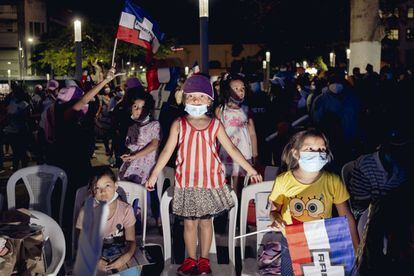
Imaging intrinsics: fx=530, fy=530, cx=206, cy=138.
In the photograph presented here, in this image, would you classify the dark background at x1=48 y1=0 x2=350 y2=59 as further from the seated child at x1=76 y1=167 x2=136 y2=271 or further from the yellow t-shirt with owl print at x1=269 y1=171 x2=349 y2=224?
the yellow t-shirt with owl print at x1=269 y1=171 x2=349 y2=224

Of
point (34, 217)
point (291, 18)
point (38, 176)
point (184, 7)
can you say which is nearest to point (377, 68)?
point (38, 176)

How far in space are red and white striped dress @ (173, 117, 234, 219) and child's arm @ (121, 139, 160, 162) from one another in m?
1.07

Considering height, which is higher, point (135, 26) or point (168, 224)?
point (135, 26)

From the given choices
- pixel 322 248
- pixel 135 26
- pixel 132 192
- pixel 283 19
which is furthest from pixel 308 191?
pixel 283 19

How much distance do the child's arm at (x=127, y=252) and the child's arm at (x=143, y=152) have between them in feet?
4.55

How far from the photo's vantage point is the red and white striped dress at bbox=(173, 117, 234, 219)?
4.66m

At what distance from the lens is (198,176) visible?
15.3 feet

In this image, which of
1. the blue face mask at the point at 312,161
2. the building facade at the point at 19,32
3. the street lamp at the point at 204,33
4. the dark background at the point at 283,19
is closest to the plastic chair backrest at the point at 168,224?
the blue face mask at the point at 312,161

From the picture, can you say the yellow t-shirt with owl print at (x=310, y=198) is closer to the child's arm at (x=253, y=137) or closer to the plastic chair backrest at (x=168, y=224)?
the plastic chair backrest at (x=168, y=224)

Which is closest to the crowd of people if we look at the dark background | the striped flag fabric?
the striped flag fabric

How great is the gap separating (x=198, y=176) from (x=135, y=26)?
13.7 feet

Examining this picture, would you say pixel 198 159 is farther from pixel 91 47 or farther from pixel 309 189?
pixel 91 47

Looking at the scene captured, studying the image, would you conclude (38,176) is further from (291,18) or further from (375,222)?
(291,18)

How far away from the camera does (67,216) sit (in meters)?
6.60
